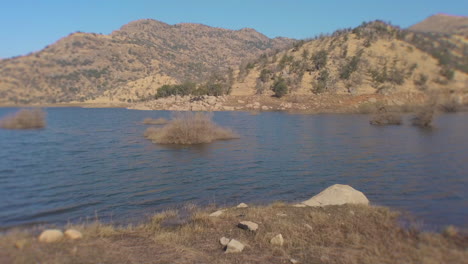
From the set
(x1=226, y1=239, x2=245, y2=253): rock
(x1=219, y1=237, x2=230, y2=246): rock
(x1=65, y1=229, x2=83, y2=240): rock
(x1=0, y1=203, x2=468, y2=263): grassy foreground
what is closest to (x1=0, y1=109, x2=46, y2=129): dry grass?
(x1=0, y1=203, x2=468, y2=263): grassy foreground

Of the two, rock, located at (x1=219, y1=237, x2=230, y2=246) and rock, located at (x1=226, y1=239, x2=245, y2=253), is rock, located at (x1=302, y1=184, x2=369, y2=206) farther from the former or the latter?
rock, located at (x1=226, y1=239, x2=245, y2=253)

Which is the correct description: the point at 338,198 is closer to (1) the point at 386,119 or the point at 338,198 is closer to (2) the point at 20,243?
(2) the point at 20,243

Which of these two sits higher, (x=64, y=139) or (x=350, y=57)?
(x=350, y=57)

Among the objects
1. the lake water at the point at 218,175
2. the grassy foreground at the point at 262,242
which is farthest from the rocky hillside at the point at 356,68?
the grassy foreground at the point at 262,242

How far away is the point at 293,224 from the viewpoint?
715 centimetres

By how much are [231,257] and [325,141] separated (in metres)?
18.9

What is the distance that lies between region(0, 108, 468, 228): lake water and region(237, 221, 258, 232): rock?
289 cm

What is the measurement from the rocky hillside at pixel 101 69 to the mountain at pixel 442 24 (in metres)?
55.1

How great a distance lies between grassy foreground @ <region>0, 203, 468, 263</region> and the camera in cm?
527

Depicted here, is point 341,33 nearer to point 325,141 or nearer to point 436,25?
point 436,25

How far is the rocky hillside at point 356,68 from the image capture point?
5906 centimetres

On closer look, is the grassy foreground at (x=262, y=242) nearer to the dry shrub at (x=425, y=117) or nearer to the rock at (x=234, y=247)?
the rock at (x=234, y=247)

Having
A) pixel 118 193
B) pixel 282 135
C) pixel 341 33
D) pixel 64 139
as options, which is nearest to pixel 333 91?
pixel 341 33

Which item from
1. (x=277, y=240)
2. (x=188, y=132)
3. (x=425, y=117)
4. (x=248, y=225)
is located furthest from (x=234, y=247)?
(x=425, y=117)
